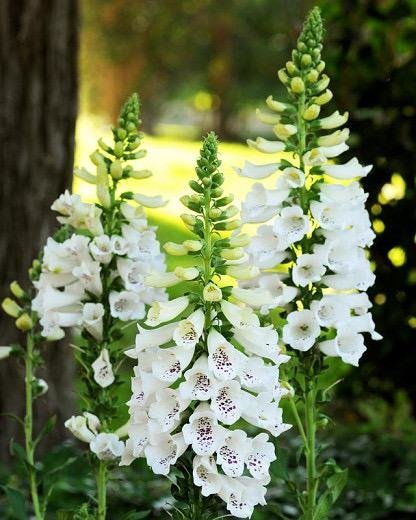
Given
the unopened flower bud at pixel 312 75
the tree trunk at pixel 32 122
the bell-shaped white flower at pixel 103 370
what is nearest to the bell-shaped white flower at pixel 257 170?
the unopened flower bud at pixel 312 75

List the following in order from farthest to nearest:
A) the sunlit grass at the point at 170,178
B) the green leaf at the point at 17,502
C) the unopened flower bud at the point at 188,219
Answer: the sunlit grass at the point at 170,178 → the green leaf at the point at 17,502 → the unopened flower bud at the point at 188,219

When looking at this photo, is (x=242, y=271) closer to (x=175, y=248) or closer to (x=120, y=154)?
(x=175, y=248)

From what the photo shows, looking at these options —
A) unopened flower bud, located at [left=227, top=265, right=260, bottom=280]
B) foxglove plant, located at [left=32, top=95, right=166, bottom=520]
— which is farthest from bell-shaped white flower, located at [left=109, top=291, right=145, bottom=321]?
unopened flower bud, located at [left=227, top=265, right=260, bottom=280]

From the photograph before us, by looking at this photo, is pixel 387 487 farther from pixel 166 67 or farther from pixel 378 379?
pixel 166 67

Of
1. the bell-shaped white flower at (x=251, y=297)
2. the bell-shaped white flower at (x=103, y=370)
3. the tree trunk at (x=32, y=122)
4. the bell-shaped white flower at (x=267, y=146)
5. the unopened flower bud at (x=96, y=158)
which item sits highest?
the tree trunk at (x=32, y=122)

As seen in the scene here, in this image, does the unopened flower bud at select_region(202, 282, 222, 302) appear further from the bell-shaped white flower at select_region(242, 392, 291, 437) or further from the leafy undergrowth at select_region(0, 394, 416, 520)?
the leafy undergrowth at select_region(0, 394, 416, 520)

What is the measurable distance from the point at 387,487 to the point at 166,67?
1989 centimetres

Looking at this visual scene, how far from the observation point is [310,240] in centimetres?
256

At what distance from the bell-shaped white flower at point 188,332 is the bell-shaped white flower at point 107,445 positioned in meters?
0.57

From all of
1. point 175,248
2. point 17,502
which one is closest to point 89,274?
point 175,248

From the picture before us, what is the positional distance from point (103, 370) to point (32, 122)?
2.35 m

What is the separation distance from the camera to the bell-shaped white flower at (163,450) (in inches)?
83.5

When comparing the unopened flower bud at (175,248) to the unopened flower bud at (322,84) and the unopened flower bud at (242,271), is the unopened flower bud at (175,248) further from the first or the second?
the unopened flower bud at (322,84)

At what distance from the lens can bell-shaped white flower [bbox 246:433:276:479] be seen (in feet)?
7.07
